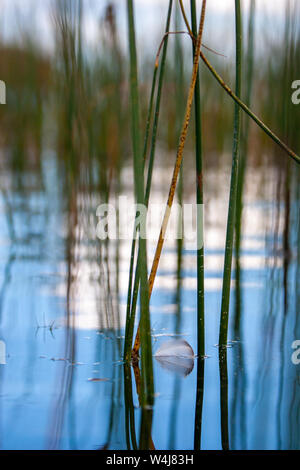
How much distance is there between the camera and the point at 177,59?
1.93m

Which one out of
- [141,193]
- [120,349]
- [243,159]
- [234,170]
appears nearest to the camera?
[141,193]

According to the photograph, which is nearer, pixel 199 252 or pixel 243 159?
pixel 199 252

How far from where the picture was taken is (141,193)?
0.90 metres

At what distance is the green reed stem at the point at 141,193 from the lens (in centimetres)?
88

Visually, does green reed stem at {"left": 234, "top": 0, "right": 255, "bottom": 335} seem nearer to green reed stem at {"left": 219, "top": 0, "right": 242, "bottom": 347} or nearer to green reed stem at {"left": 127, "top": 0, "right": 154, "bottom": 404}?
green reed stem at {"left": 219, "top": 0, "right": 242, "bottom": 347}

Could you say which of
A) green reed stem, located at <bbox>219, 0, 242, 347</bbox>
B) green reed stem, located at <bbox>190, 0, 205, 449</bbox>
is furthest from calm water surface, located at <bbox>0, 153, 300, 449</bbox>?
green reed stem, located at <bbox>219, 0, 242, 347</bbox>

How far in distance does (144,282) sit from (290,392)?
0.35m

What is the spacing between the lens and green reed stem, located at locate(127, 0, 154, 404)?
88 centimetres

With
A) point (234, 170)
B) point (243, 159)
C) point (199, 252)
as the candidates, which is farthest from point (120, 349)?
point (243, 159)

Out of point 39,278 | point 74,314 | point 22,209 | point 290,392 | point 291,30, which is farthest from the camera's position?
point 22,209

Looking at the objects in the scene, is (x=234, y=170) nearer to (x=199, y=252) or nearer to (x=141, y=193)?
(x=199, y=252)

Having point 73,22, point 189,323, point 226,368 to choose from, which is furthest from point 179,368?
point 73,22

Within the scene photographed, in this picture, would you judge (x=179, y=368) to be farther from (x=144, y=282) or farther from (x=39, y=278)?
(x=39, y=278)
